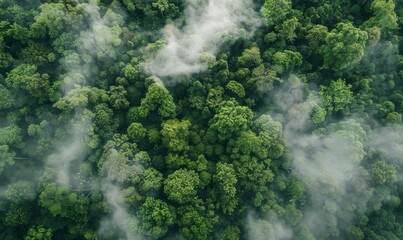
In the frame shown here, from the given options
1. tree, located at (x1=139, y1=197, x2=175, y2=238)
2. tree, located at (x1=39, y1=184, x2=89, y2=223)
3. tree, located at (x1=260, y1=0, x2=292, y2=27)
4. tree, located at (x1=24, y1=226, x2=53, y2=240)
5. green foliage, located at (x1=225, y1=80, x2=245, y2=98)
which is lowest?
tree, located at (x1=24, y1=226, x2=53, y2=240)

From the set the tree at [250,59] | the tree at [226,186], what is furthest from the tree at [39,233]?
the tree at [250,59]

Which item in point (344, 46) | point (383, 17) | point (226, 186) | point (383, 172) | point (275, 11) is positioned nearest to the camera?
point (226, 186)

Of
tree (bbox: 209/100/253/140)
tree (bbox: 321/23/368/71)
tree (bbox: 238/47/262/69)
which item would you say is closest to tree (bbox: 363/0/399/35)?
tree (bbox: 321/23/368/71)

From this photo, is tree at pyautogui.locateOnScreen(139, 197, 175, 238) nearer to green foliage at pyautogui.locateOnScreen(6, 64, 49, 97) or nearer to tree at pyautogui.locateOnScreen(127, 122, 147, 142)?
tree at pyautogui.locateOnScreen(127, 122, 147, 142)

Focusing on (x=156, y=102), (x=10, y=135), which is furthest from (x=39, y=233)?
(x=156, y=102)

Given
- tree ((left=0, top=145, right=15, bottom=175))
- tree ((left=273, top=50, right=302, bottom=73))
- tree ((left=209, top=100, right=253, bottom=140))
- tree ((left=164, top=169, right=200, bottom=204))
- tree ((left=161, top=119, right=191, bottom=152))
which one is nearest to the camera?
tree ((left=0, top=145, right=15, bottom=175))

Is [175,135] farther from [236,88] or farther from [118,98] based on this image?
[236,88]

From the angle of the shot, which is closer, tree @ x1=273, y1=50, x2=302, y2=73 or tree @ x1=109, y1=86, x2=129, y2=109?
tree @ x1=109, y1=86, x2=129, y2=109

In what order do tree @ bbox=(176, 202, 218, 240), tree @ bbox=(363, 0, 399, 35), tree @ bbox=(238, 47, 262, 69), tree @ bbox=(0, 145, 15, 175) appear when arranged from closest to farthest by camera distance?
tree @ bbox=(0, 145, 15, 175) < tree @ bbox=(176, 202, 218, 240) < tree @ bbox=(238, 47, 262, 69) < tree @ bbox=(363, 0, 399, 35)
